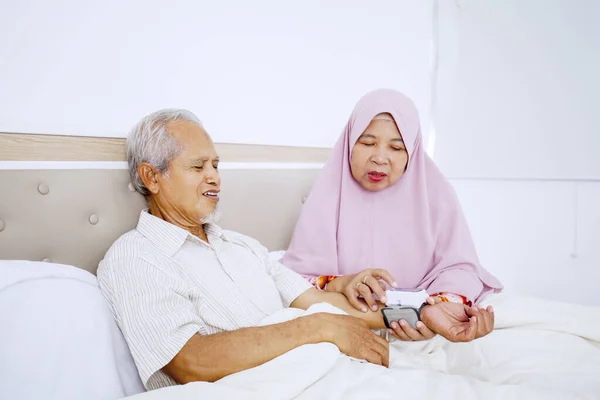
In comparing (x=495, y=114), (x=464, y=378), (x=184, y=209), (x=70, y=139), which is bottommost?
(x=464, y=378)

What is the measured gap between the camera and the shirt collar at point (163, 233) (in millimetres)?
1275

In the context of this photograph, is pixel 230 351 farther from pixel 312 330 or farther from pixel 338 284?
pixel 338 284

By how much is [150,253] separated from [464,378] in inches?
34.2

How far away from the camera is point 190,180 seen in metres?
1.37

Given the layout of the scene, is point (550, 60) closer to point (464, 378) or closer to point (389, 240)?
point (389, 240)

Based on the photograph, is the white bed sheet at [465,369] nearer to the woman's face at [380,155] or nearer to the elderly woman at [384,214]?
the elderly woman at [384,214]

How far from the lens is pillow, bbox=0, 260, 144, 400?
3.14ft

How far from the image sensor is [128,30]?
1.57m

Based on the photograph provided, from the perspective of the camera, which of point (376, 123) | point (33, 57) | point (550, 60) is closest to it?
point (33, 57)

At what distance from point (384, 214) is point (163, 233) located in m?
0.93

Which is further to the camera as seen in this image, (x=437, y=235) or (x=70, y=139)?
(x=437, y=235)

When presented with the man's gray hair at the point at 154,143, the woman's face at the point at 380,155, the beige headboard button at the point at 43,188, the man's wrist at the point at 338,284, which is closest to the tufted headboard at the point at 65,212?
the beige headboard button at the point at 43,188

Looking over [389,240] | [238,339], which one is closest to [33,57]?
[238,339]

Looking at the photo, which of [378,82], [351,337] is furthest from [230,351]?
[378,82]
